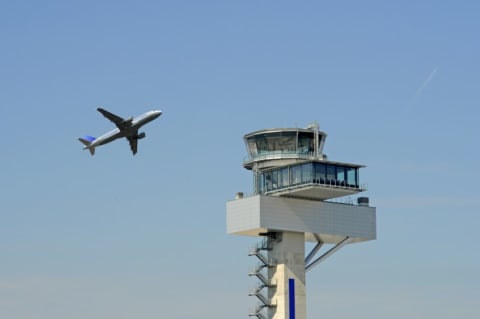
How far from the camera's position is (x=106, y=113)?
604 ft

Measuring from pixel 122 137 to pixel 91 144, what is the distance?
8693mm

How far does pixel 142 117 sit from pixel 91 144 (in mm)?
13838

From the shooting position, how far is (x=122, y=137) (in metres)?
186

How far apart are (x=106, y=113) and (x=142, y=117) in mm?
5333

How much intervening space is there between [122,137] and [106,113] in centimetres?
411

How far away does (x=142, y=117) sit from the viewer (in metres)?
182

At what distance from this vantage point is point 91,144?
633 ft

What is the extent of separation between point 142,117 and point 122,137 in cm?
541

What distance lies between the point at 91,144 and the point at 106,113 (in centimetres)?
1017
